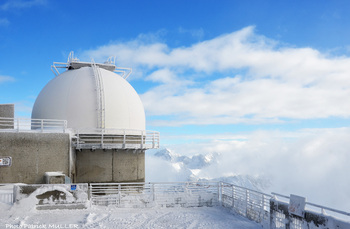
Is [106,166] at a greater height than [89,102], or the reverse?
[89,102]

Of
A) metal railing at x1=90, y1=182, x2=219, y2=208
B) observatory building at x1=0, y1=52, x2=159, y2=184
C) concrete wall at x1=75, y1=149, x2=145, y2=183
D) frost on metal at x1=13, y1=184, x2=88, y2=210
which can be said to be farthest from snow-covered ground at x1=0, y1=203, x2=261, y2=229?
concrete wall at x1=75, y1=149, x2=145, y2=183

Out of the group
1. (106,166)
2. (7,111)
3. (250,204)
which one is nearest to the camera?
(250,204)

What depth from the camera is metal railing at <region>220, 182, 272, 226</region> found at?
10969 millimetres

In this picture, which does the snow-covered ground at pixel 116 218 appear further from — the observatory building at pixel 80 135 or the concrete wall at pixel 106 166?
the concrete wall at pixel 106 166

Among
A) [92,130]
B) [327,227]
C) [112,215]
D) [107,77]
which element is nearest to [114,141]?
[92,130]

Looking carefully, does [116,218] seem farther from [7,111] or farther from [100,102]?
[7,111]

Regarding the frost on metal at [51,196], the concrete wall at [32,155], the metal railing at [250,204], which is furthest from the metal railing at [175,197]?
the concrete wall at [32,155]

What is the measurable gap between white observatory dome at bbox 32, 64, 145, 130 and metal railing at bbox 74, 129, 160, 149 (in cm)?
41

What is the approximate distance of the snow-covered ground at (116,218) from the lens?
10.1 metres

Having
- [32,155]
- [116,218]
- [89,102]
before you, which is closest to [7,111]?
[32,155]

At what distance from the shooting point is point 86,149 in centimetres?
1803

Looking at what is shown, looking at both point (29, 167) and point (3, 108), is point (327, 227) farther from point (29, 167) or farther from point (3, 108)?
point (3, 108)

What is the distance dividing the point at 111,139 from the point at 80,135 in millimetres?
1885

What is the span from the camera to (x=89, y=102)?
62.7 ft
